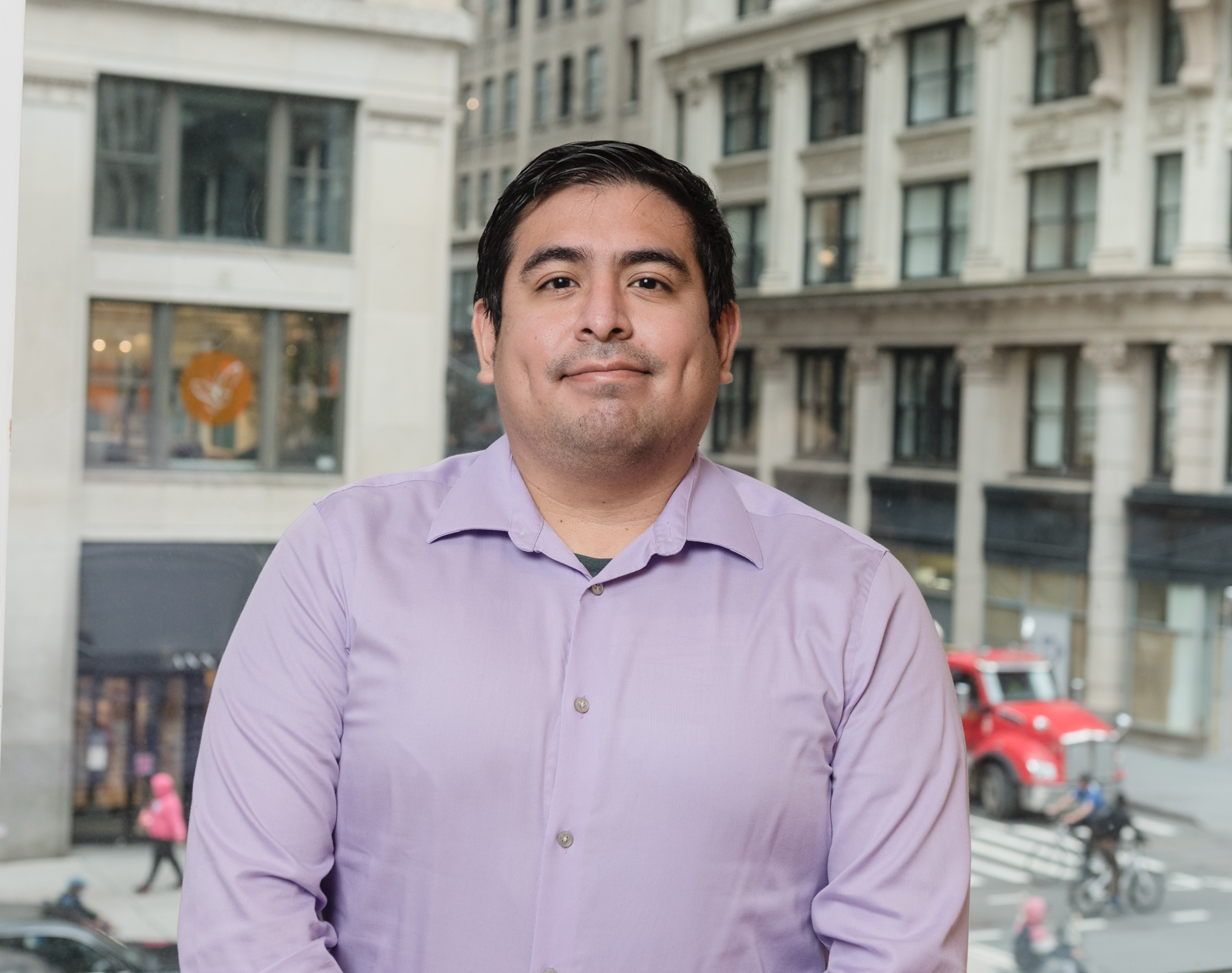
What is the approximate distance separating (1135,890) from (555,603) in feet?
10.0

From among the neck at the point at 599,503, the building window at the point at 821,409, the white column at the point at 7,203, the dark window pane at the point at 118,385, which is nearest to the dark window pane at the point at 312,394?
the dark window pane at the point at 118,385

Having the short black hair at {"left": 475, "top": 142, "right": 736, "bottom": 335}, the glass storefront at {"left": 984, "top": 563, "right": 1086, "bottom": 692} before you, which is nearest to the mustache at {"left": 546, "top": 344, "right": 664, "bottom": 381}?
the short black hair at {"left": 475, "top": 142, "right": 736, "bottom": 335}

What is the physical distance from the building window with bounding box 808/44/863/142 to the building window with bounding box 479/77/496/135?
39.8 inches

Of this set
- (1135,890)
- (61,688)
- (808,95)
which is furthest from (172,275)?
(1135,890)

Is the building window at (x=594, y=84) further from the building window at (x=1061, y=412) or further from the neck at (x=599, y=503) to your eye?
the neck at (x=599, y=503)

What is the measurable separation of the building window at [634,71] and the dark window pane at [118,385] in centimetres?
145

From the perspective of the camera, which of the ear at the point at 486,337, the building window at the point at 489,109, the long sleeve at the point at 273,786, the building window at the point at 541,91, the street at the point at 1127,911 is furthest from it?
the street at the point at 1127,911

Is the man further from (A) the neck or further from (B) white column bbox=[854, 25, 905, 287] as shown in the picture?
(B) white column bbox=[854, 25, 905, 287]

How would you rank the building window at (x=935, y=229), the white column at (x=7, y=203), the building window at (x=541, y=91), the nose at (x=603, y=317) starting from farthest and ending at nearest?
the building window at (x=935, y=229) → the building window at (x=541, y=91) → the white column at (x=7, y=203) → the nose at (x=603, y=317)

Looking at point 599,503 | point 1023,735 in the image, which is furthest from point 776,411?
point 599,503

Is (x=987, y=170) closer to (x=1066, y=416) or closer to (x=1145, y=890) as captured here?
(x=1066, y=416)

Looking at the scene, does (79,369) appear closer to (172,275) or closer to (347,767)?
(172,275)

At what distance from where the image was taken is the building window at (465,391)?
10.8ft

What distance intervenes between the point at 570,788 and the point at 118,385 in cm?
223
